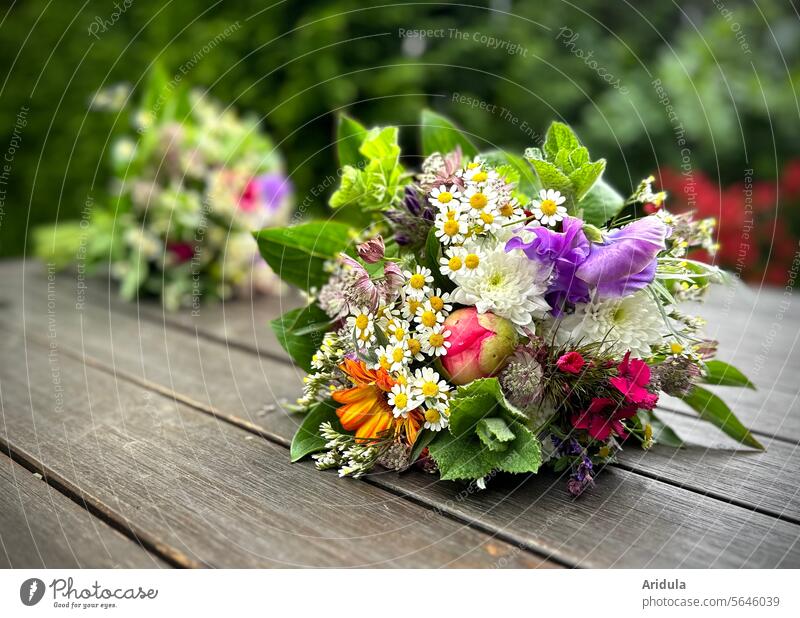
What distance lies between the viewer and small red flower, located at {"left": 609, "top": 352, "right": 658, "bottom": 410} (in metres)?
0.70

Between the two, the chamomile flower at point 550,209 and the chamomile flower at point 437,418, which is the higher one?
the chamomile flower at point 550,209

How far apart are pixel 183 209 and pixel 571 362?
1199 mm

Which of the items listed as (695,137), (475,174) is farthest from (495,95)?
(475,174)

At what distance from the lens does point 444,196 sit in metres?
0.75

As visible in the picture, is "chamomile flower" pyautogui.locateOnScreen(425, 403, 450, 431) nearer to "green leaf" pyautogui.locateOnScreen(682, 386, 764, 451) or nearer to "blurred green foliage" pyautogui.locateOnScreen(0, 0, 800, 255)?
"green leaf" pyautogui.locateOnScreen(682, 386, 764, 451)

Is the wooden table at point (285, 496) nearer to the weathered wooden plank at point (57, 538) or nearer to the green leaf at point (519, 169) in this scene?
the weathered wooden plank at point (57, 538)

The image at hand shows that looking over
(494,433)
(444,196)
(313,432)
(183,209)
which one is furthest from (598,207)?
(183,209)

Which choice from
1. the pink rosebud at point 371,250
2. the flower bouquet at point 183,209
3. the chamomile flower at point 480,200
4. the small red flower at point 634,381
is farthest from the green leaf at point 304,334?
the flower bouquet at point 183,209

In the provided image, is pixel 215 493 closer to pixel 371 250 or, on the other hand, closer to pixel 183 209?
pixel 371 250

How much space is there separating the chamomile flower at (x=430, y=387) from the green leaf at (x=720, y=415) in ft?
1.06

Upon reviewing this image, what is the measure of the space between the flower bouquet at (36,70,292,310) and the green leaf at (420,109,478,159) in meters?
0.86

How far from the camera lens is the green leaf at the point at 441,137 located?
0.93 metres

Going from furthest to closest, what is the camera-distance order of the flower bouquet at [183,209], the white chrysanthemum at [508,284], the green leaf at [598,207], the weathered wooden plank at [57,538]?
the flower bouquet at [183,209] < the green leaf at [598,207] < the white chrysanthemum at [508,284] < the weathered wooden plank at [57,538]

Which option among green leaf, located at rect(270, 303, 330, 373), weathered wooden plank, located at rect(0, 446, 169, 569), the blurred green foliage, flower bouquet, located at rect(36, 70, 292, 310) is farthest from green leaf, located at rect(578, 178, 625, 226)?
the blurred green foliage
